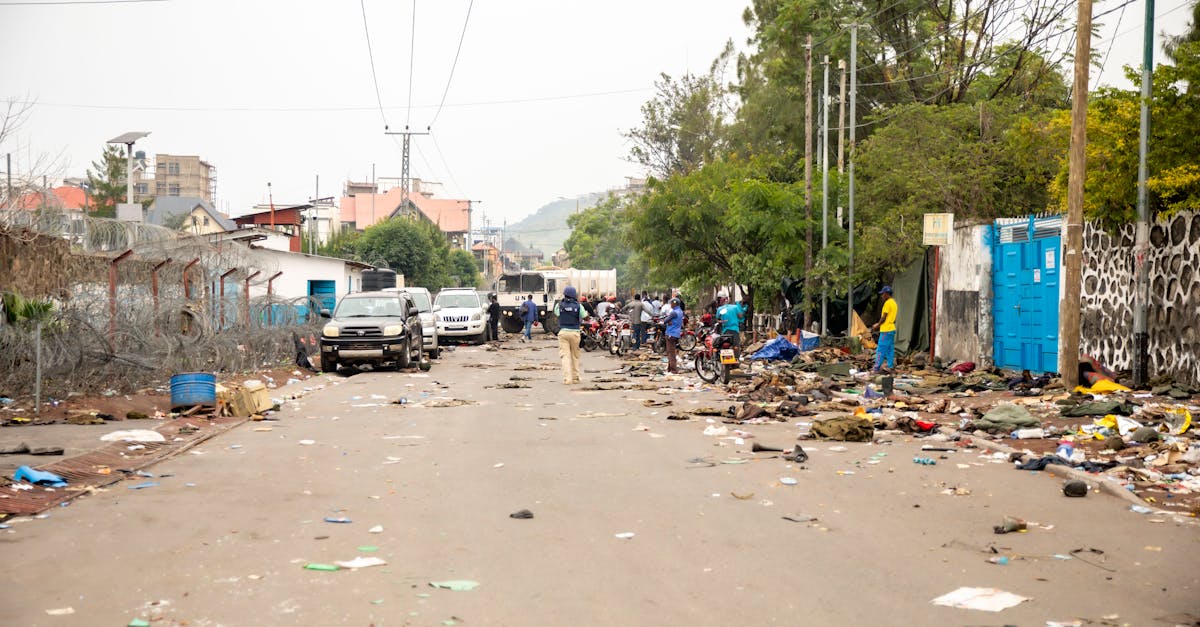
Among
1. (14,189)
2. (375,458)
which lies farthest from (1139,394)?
(14,189)

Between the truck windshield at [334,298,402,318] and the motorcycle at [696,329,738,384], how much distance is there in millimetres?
7587

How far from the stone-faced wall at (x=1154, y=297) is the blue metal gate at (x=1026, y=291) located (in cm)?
54

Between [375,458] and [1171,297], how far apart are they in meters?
11.4

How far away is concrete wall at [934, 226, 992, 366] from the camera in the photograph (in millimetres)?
20766

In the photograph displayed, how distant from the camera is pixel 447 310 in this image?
Result: 37.0 meters

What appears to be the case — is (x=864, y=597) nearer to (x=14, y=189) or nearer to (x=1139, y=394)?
(x=1139, y=394)

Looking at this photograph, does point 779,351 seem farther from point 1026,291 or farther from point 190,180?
point 190,180

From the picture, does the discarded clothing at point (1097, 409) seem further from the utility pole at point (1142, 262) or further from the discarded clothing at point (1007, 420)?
the utility pole at point (1142, 262)

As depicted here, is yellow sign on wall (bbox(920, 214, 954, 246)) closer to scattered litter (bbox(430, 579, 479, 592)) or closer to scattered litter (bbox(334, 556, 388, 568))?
scattered litter (bbox(334, 556, 388, 568))

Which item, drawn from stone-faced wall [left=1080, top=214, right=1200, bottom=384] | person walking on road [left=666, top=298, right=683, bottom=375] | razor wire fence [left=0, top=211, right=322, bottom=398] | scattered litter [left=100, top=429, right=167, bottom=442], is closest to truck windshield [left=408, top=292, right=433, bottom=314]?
person walking on road [left=666, top=298, right=683, bottom=375]

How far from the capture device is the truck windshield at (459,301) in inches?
1487

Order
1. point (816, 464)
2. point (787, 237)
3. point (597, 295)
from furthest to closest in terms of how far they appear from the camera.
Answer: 1. point (597, 295)
2. point (787, 237)
3. point (816, 464)

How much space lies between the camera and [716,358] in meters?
20.8

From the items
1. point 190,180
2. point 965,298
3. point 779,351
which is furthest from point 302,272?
point 190,180
